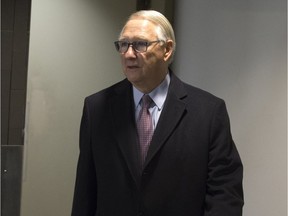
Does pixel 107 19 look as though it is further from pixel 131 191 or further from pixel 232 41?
pixel 131 191

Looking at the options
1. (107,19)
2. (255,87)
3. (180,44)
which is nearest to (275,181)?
(255,87)

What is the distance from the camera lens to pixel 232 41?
66.8 inches

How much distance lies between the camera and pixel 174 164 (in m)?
1.15

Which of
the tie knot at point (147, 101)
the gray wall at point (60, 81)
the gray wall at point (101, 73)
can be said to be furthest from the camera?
the gray wall at point (60, 81)

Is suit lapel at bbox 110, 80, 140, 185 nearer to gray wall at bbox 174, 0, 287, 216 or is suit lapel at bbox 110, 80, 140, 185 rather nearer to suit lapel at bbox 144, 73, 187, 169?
suit lapel at bbox 144, 73, 187, 169

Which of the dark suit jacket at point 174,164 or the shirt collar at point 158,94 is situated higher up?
the shirt collar at point 158,94

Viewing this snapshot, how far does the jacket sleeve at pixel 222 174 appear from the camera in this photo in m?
1.12

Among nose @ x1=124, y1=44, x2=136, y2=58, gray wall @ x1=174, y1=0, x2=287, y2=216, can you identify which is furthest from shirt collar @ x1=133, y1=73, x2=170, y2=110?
gray wall @ x1=174, y1=0, x2=287, y2=216

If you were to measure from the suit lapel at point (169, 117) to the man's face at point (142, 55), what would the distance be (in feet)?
0.31

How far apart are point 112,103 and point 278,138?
0.66 meters

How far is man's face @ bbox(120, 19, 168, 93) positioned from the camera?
1140mm

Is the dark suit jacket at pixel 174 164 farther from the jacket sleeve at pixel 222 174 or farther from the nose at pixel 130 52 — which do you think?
the nose at pixel 130 52

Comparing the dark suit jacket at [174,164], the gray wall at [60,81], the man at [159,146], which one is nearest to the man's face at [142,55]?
the man at [159,146]

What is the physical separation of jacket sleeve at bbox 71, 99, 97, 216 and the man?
3 cm
